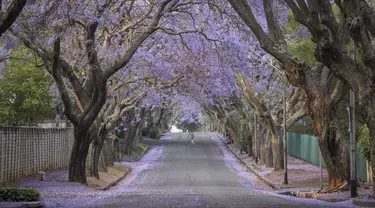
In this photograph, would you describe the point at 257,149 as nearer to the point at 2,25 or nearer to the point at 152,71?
the point at 152,71

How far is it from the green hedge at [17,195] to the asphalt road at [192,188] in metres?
1.91

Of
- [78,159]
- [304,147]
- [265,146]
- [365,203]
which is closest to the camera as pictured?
[365,203]

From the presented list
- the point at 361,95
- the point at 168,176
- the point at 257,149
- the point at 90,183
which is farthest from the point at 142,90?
the point at 361,95

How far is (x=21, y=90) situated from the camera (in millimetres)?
31188

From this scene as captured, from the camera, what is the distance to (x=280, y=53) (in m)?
18.4

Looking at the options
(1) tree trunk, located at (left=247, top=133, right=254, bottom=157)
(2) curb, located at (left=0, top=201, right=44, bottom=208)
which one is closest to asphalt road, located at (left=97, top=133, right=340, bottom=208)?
(2) curb, located at (left=0, top=201, right=44, bottom=208)

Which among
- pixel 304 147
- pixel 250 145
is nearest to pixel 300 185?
pixel 304 147

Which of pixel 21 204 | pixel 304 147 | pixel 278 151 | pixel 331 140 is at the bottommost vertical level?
pixel 21 204

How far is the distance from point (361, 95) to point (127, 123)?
31.4 metres

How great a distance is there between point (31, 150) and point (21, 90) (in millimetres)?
7190

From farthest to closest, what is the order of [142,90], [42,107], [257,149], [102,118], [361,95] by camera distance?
[257,149] → [42,107] → [142,90] → [102,118] → [361,95]

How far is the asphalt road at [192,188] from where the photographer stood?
1661 cm

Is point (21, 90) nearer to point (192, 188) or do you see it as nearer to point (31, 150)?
point (31, 150)

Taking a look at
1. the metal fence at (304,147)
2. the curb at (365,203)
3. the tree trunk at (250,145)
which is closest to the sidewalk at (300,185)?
the curb at (365,203)
